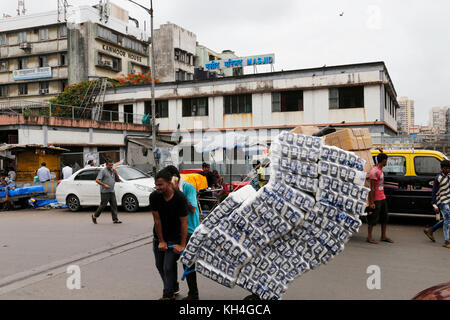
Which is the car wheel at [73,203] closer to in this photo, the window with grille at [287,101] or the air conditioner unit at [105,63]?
the window with grille at [287,101]

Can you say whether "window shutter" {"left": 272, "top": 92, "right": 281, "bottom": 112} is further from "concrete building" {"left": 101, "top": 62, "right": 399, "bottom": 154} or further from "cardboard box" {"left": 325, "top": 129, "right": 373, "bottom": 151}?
"cardboard box" {"left": 325, "top": 129, "right": 373, "bottom": 151}

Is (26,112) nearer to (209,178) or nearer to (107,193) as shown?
(107,193)

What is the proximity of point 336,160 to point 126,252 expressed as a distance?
4974 millimetres

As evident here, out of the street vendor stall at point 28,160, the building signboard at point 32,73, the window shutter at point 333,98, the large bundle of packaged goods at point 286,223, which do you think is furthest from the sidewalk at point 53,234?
the building signboard at point 32,73

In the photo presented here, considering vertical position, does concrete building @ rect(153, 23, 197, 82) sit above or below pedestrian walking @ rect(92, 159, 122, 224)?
above

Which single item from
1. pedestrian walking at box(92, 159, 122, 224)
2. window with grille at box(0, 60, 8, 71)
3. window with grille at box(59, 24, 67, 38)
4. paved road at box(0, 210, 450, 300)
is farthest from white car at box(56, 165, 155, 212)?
window with grille at box(0, 60, 8, 71)

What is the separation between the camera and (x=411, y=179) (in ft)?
32.6

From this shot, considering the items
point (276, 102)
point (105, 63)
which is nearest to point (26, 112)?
point (276, 102)

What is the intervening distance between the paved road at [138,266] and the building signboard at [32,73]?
39.5 meters

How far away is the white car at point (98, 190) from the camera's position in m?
13.4

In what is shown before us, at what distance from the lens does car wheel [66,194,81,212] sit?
47.2 ft

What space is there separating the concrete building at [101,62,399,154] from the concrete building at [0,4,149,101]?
1459 cm

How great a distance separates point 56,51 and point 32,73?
4.06 meters

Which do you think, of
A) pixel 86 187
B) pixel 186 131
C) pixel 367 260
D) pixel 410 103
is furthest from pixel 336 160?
pixel 410 103
